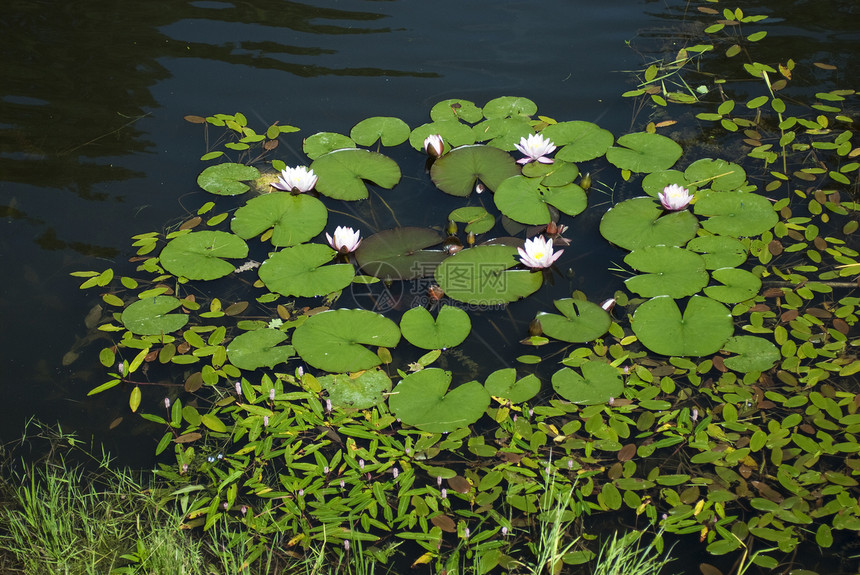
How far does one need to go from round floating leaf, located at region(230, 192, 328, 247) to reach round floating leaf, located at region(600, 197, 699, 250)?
1.47 metres

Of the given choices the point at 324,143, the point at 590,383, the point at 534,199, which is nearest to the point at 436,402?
the point at 590,383

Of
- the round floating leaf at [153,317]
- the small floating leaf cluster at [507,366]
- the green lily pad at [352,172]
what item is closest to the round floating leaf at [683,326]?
the small floating leaf cluster at [507,366]

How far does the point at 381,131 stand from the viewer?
12.4ft

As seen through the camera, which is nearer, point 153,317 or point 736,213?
point 153,317

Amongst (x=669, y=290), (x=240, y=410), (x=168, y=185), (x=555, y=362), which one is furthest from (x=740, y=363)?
(x=168, y=185)

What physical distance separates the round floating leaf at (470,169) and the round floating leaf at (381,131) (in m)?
0.34

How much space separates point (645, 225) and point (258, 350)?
6.43 ft

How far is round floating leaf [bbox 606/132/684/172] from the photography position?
3.55m

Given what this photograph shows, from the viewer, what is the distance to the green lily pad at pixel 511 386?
2.67m

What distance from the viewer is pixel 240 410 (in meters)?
2.70

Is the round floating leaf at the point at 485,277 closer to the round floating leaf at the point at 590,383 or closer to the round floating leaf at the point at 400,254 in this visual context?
the round floating leaf at the point at 400,254

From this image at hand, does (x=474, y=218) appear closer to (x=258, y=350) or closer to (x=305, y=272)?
(x=305, y=272)

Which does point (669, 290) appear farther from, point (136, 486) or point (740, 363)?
point (136, 486)

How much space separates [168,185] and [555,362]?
233 centimetres
